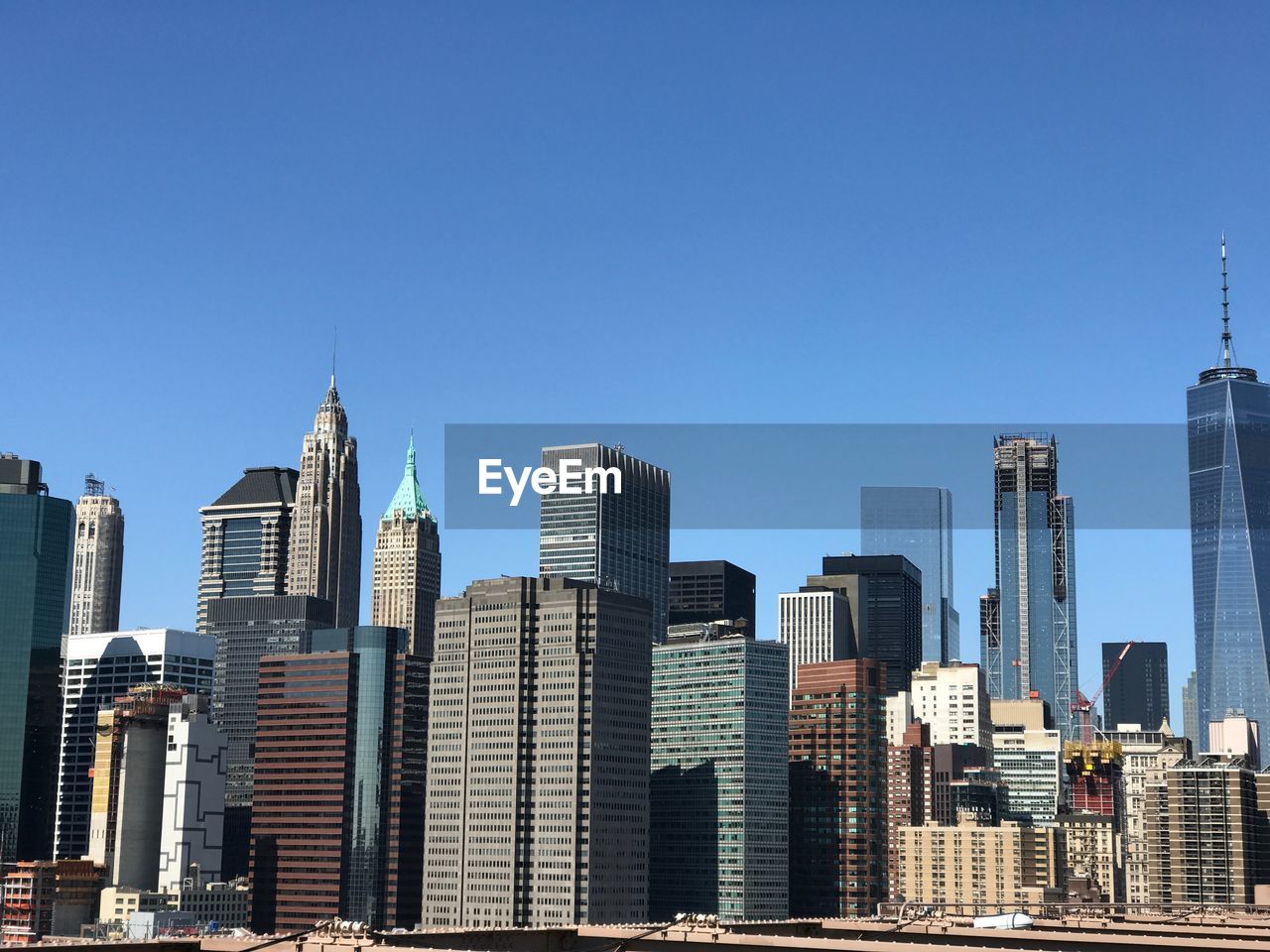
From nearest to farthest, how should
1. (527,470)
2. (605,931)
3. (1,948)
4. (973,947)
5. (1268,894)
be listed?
(1,948) < (973,947) < (605,931) < (527,470) < (1268,894)

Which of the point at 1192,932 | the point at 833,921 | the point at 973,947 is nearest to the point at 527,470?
the point at 833,921

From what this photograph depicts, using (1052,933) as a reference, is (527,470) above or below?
above

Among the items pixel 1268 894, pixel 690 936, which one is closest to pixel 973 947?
pixel 690 936

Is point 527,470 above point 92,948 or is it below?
above

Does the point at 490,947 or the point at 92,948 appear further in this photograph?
the point at 490,947

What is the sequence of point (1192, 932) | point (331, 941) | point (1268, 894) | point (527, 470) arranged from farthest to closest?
point (1268, 894), point (527, 470), point (1192, 932), point (331, 941)

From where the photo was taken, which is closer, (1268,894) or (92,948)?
(92,948)

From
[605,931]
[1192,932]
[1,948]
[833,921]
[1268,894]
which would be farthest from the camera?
[1268,894]

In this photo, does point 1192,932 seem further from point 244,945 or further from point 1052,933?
point 244,945

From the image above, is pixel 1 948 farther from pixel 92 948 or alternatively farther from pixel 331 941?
pixel 331 941
